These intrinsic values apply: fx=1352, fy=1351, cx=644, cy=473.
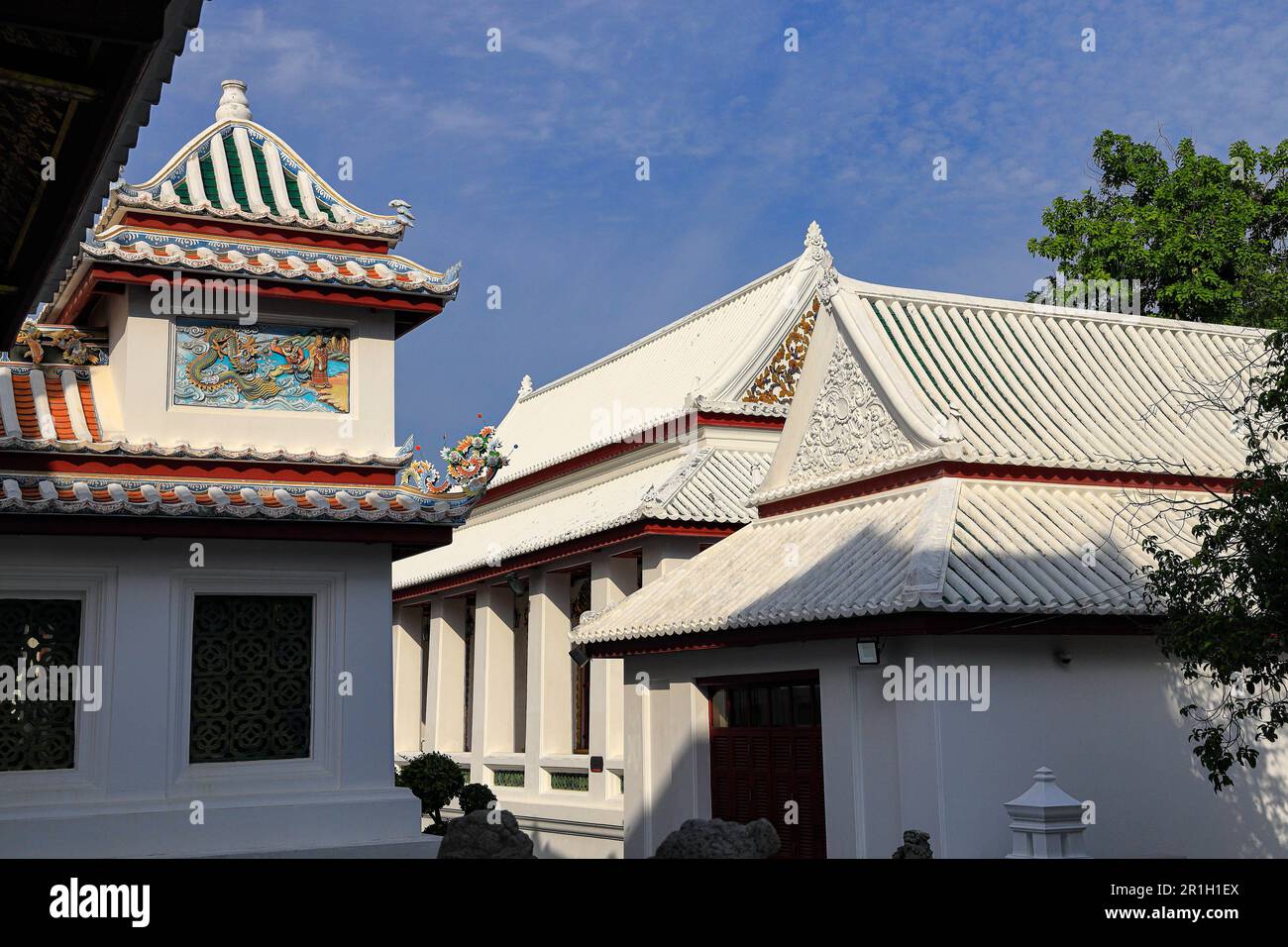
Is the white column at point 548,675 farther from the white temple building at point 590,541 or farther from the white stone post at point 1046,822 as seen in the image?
the white stone post at point 1046,822

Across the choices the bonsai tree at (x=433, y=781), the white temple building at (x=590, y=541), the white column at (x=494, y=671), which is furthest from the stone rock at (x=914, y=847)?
the white column at (x=494, y=671)

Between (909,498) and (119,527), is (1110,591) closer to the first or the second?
(909,498)

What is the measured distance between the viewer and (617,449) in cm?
2314

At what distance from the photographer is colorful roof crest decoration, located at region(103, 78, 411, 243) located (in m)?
14.0

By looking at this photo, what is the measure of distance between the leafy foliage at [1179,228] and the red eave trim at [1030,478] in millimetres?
14448

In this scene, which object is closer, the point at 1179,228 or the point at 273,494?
the point at 273,494

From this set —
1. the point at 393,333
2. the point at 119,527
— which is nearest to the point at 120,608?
the point at 119,527

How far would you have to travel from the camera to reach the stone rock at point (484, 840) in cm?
951

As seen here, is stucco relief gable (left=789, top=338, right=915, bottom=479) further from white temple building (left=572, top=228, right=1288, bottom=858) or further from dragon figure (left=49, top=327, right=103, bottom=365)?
dragon figure (left=49, top=327, right=103, bottom=365)

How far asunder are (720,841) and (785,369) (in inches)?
570

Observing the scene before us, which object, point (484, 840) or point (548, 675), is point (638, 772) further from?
point (484, 840)

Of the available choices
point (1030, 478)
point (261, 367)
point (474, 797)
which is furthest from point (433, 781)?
point (1030, 478)
